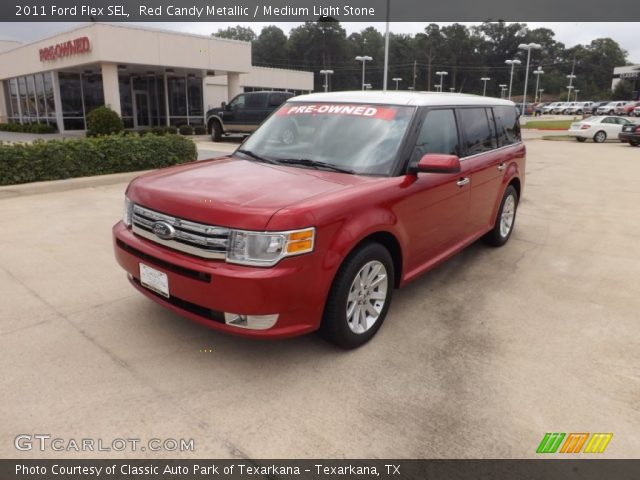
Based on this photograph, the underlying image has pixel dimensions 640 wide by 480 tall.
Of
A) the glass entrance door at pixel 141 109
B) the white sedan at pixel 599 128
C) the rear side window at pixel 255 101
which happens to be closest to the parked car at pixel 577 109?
the white sedan at pixel 599 128

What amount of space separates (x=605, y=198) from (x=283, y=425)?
9.34 m

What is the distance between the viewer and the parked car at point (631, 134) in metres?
23.8

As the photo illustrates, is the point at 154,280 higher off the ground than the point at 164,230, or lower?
lower

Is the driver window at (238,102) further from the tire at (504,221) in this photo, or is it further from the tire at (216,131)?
the tire at (504,221)

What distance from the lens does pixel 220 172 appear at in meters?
3.81

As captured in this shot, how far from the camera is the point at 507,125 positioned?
6160 millimetres

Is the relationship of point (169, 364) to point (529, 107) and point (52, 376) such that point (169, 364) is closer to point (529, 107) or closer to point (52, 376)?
point (52, 376)

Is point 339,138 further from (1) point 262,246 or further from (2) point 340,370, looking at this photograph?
(2) point 340,370

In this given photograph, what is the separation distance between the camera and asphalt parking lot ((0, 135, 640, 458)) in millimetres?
2746

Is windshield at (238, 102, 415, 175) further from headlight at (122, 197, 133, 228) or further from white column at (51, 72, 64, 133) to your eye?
white column at (51, 72, 64, 133)

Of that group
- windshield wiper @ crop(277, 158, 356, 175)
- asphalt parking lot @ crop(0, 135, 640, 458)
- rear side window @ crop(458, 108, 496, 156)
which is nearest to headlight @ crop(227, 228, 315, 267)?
asphalt parking lot @ crop(0, 135, 640, 458)

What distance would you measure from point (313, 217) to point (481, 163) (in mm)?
2745

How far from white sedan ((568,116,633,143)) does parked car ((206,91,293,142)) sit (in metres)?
16.4

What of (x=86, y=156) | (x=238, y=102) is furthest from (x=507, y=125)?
(x=238, y=102)
